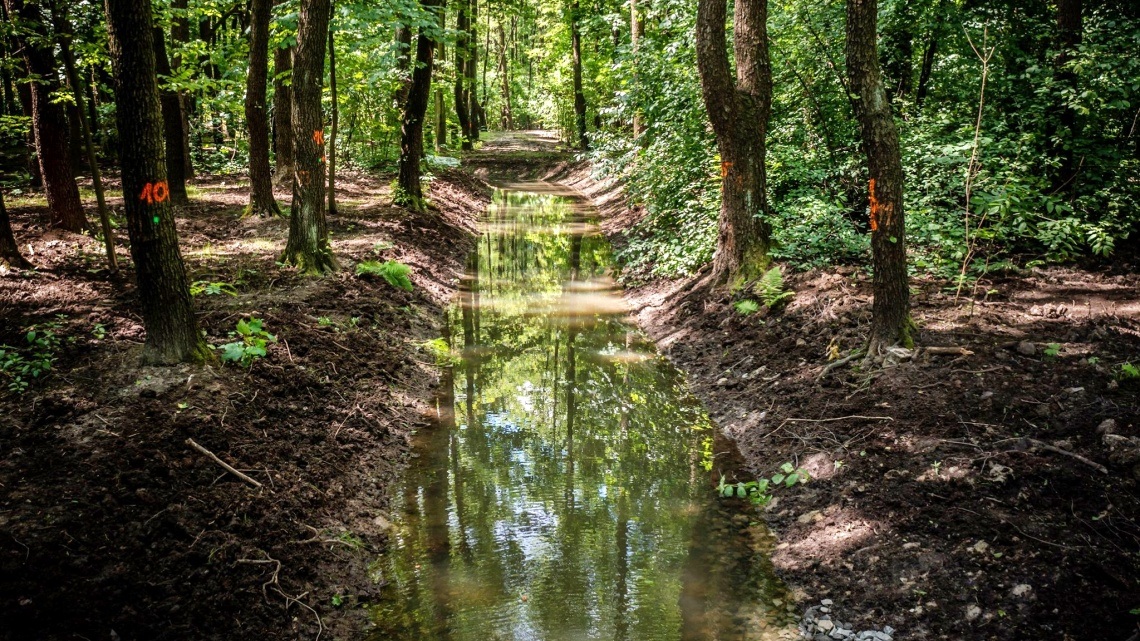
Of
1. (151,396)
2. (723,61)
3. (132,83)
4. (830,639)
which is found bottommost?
(830,639)

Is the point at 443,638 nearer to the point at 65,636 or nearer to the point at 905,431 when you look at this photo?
the point at 65,636

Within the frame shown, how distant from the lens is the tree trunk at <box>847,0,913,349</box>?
6.50 m

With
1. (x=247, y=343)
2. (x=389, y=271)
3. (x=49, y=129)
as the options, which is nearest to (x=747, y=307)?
(x=389, y=271)

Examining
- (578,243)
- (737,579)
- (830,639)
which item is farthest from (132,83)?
(578,243)

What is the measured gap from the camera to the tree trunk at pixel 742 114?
9.84 meters

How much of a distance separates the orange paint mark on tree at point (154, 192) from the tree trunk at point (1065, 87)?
386 inches

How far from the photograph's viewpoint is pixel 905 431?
5863 mm

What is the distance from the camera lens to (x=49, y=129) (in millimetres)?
9398

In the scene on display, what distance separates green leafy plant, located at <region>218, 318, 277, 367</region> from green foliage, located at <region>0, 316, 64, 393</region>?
1385mm

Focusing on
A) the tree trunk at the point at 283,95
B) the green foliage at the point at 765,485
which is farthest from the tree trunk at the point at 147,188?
the tree trunk at the point at 283,95

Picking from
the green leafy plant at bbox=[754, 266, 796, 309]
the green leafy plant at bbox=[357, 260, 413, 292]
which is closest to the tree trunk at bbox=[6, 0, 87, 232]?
the green leafy plant at bbox=[357, 260, 413, 292]

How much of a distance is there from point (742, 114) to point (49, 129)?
9.64 m

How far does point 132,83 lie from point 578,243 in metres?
13.1

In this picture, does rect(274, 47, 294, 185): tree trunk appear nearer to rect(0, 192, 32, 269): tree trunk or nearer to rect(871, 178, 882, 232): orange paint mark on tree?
rect(0, 192, 32, 269): tree trunk
